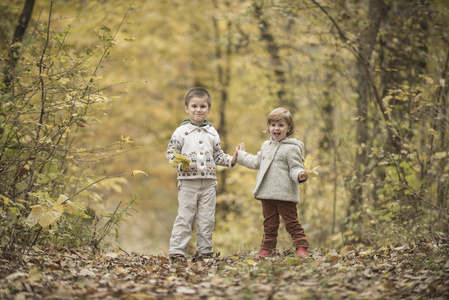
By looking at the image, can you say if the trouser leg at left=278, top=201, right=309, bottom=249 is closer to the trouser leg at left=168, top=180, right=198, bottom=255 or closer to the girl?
the girl

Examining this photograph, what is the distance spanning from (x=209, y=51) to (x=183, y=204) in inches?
388

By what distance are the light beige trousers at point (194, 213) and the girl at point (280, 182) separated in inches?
22.3

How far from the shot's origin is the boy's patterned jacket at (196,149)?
4953 millimetres

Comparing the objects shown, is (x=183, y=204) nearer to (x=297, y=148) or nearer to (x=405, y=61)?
(x=297, y=148)

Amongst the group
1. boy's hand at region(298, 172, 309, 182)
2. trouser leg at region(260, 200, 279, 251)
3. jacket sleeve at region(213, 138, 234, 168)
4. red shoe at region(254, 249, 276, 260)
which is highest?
jacket sleeve at region(213, 138, 234, 168)

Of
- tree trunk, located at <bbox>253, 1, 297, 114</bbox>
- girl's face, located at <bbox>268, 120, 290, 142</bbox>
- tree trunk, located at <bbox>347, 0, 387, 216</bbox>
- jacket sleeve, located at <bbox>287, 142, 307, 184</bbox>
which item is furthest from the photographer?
tree trunk, located at <bbox>253, 1, 297, 114</bbox>

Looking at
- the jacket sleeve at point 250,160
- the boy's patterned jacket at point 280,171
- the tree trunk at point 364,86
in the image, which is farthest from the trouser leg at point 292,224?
the tree trunk at point 364,86

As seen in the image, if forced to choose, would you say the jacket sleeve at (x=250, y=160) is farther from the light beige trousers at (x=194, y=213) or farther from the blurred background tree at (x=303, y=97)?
Result: the blurred background tree at (x=303, y=97)

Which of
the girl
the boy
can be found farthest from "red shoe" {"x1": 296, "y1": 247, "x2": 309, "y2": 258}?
the boy

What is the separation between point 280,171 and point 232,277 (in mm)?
1487

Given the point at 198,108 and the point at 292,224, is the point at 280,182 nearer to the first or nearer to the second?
the point at 292,224

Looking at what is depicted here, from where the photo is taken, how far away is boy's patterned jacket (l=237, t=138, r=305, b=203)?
4.75 m

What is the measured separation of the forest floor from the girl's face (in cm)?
125

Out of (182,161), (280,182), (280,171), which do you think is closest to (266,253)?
(280,182)
